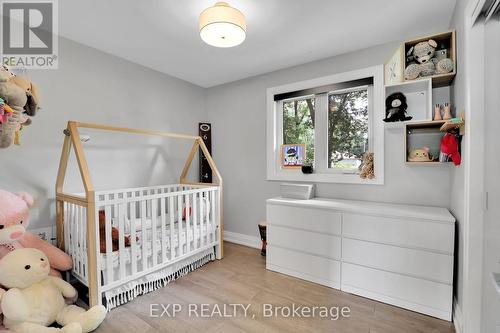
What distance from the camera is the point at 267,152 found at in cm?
304

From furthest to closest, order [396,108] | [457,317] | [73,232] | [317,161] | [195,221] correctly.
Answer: [317,161] < [195,221] < [396,108] < [73,232] < [457,317]

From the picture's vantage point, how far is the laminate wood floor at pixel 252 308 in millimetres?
1624

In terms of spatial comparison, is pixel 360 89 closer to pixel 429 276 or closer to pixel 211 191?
pixel 429 276

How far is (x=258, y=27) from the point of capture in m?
2.03

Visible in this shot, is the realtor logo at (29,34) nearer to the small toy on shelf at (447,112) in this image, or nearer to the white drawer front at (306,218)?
the white drawer front at (306,218)

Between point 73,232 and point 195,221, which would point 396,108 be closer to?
point 195,221

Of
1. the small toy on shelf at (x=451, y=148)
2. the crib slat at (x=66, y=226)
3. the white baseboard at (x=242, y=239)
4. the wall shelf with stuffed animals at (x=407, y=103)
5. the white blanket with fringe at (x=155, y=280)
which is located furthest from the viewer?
the white baseboard at (x=242, y=239)

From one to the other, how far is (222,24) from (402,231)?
2.08 m

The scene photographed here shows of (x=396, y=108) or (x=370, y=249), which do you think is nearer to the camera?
(x=370, y=249)

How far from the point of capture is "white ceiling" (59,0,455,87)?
1.76 meters

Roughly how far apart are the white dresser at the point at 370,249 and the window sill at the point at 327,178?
0.75ft

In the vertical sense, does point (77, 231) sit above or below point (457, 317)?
above

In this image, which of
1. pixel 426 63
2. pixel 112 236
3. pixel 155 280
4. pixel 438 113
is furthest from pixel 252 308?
pixel 426 63

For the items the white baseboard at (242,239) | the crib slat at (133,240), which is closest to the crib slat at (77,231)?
the crib slat at (133,240)
